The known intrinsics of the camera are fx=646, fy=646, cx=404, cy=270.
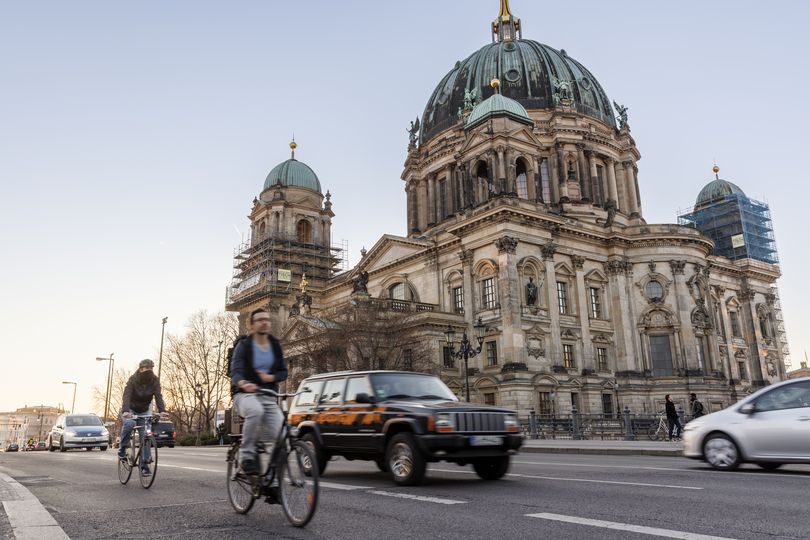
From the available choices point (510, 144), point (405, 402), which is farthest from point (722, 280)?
point (405, 402)

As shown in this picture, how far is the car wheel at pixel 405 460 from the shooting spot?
901cm

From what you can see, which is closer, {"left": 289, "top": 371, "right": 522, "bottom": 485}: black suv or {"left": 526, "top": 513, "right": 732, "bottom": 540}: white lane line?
{"left": 526, "top": 513, "right": 732, "bottom": 540}: white lane line

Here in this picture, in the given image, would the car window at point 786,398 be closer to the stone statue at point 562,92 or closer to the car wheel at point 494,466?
the car wheel at point 494,466

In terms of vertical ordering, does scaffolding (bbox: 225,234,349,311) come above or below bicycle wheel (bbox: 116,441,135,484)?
above

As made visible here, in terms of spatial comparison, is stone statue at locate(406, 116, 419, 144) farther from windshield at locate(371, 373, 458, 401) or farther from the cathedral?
windshield at locate(371, 373, 458, 401)

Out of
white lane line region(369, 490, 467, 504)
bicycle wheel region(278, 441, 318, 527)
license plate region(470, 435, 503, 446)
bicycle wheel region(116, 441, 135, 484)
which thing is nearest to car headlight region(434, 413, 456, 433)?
license plate region(470, 435, 503, 446)

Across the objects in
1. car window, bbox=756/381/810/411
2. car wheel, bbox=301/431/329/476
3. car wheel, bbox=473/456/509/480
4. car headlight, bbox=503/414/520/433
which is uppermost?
car window, bbox=756/381/810/411

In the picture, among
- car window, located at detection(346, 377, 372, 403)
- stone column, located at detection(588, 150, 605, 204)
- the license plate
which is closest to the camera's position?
the license plate

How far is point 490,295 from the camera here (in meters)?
43.0

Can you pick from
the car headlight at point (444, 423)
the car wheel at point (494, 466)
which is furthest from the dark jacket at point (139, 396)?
the car wheel at point (494, 466)

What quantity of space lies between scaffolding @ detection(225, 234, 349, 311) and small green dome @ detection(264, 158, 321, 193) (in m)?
6.14

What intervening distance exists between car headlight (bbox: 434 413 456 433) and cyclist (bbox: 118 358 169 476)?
4.01 m

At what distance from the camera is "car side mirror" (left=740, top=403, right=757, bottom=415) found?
1127cm

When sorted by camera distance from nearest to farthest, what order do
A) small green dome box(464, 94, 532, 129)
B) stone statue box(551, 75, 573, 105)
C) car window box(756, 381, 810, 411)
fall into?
car window box(756, 381, 810, 411)
small green dome box(464, 94, 532, 129)
stone statue box(551, 75, 573, 105)
